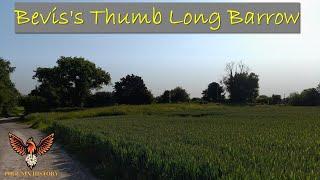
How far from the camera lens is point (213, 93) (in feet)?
454

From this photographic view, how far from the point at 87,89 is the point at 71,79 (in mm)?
4351

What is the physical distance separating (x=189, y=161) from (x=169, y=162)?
24.7 inches

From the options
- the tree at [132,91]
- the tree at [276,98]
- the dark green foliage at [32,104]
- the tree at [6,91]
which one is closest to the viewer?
the tree at [6,91]

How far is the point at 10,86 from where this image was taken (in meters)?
92.0

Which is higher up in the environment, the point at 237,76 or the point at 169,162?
the point at 237,76

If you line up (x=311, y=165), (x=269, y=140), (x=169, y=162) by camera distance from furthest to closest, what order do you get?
(x=269, y=140) < (x=169, y=162) < (x=311, y=165)

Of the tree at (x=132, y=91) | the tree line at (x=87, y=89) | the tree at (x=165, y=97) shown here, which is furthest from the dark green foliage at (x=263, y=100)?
the tree at (x=132, y=91)

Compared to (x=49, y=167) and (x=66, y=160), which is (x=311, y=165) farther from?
(x=66, y=160)

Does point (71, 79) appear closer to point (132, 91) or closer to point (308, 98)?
point (132, 91)

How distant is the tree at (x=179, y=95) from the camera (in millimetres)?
135875

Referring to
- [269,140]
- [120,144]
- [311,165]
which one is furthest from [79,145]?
[311,165]

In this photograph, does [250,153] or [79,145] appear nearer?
[250,153]

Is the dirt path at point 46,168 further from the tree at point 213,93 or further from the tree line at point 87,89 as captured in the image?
the tree at point 213,93

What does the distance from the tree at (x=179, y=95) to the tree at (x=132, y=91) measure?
57.6ft
